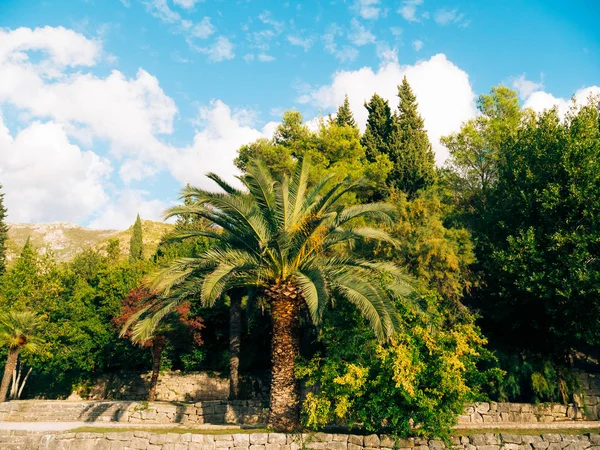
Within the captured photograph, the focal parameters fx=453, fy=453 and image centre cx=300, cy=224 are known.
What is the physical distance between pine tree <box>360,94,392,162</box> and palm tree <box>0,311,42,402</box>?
25.5 metres

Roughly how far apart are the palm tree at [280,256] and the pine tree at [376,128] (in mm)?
22116

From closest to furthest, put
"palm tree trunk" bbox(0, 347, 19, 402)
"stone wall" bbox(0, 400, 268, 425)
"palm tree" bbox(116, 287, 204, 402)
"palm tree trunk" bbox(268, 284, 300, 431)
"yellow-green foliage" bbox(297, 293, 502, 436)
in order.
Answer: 1. "yellow-green foliage" bbox(297, 293, 502, 436)
2. "palm tree trunk" bbox(268, 284, 300, 431)
3. "stone wall" bbox(0, 400, 268, 425)
4. "palm tree" bbox(116, 287, 204, 402)
5. "palm tree trunk" bbox(0, 347, 19, 402)

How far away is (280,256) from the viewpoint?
44.5 ft

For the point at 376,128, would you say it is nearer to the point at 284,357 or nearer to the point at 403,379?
the point at 284,357

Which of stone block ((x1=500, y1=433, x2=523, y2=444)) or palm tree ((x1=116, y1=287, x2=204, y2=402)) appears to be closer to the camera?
stone block ((x1=500, y1=433, x2=523, y2=444))

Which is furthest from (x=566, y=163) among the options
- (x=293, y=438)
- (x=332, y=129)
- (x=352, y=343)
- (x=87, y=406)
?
(x=87, y=406)

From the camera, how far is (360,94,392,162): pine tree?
36500mm

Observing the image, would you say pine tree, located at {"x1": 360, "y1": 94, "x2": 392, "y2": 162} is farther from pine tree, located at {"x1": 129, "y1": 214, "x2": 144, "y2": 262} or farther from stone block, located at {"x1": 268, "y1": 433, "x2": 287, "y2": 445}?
pine tree, located at {"x1": 129, "y1": 214, "x2": 144, "y2": 262}

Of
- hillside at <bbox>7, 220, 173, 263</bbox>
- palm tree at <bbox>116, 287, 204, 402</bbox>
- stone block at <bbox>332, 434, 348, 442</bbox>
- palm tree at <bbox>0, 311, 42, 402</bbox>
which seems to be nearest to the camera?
stone block at <bbox>332, 434, 348, 442</bbox>

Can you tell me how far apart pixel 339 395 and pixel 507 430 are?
6053 millimetres

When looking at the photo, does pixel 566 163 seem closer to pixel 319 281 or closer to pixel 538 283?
pixel 538 283

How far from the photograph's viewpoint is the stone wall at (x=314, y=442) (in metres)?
12.9

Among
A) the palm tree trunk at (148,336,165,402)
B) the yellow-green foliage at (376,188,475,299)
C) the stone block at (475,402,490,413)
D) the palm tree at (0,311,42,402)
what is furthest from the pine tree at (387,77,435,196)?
the palm tree at (0,311,42,402)

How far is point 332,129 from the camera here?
108 feet
